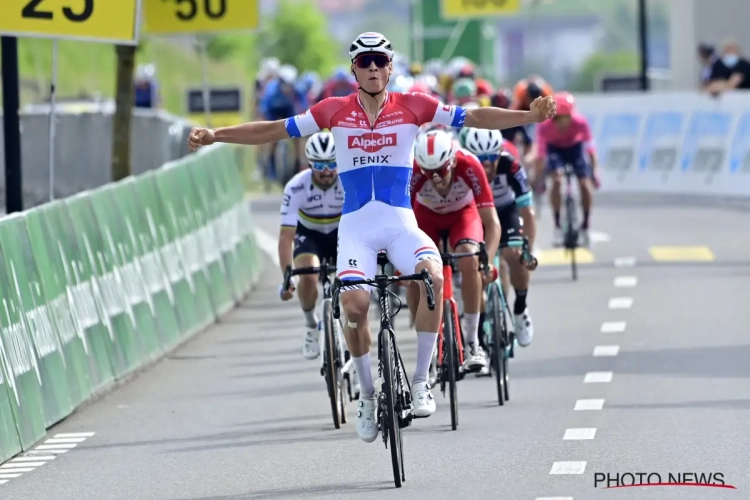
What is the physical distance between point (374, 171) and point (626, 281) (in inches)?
399

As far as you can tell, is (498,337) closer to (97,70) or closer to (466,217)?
(466,217)

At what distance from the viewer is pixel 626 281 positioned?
67.5ft

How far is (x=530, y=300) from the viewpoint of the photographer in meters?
19.5

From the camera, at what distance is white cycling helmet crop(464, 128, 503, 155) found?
543 inches

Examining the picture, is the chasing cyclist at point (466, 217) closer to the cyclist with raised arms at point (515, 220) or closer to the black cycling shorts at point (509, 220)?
the cyclist with raised arms at point (515, 220)

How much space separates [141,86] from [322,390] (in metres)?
29.4

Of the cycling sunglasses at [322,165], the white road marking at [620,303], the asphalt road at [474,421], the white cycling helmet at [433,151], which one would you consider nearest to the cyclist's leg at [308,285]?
the asphalt road at [474,421]

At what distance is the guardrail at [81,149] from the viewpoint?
29000 millimetres

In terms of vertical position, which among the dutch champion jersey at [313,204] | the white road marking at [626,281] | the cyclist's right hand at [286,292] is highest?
the dutch champion jersey at [313,204]

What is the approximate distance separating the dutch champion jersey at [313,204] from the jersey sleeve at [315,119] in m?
2.94

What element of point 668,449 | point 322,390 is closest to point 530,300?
point 322,390

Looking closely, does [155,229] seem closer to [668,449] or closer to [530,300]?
[530,300]

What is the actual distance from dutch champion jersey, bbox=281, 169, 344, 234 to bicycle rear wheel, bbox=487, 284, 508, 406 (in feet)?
3.93

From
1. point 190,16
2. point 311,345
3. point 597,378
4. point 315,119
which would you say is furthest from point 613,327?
point 190,16
